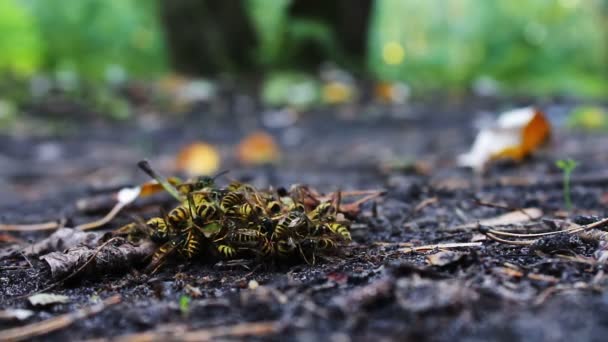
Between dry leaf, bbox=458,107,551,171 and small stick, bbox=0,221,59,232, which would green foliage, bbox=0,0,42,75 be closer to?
small stick, bbox=0,221,59,232

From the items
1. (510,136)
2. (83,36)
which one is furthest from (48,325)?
(83,36)

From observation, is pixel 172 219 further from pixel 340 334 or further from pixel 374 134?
pixel 374 134

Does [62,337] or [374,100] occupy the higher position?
[374,100]

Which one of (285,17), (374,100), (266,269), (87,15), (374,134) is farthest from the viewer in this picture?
(87,15)

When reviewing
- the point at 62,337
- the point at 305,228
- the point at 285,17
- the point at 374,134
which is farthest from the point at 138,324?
the point at 285,17

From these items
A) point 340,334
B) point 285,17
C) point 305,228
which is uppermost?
point 285,17

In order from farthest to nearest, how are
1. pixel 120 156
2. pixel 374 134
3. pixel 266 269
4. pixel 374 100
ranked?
pixel 374 100, pixel 374 134, pixel 120 156, pixel 266 269
